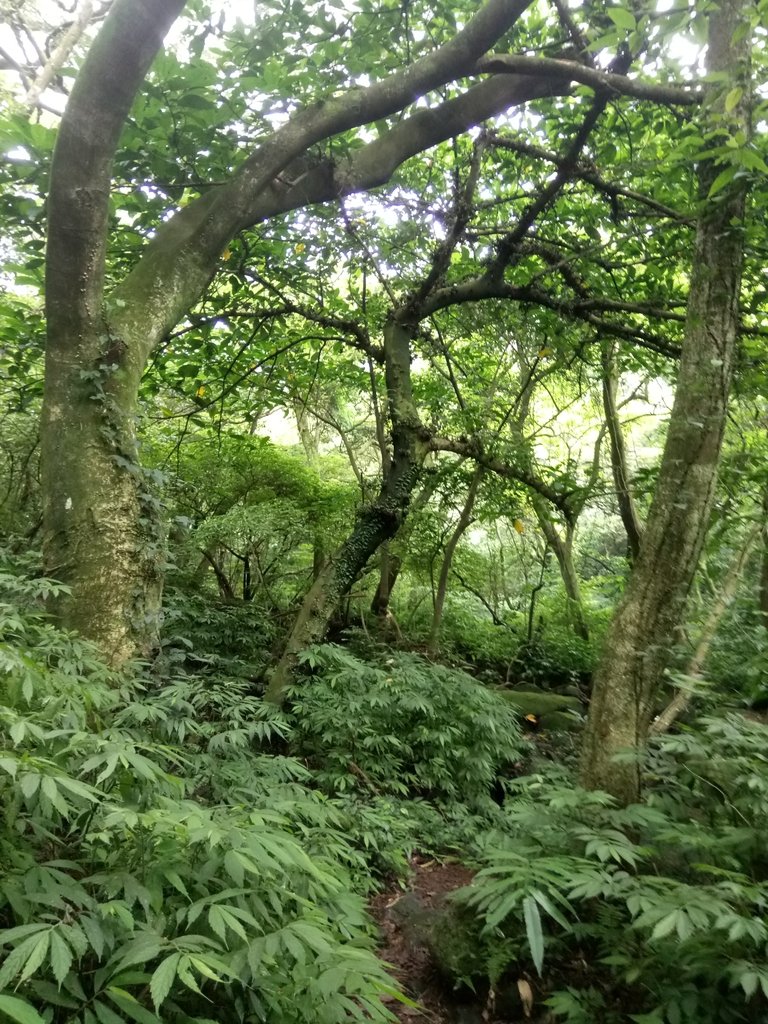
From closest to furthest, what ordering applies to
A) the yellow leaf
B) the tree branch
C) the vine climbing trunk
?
the yellow leaf
the vine climbing trunk
the tree branch

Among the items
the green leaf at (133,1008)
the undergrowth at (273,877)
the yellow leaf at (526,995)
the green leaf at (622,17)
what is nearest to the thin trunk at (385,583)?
the undergrowth at (273,877)

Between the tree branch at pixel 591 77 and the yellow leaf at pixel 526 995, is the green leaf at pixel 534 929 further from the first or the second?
the tree branch at pixel 591 77

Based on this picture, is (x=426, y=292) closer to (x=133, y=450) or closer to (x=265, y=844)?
(x=133, y=450)

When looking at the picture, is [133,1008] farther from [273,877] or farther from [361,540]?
[361,540]

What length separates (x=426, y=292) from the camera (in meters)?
6.01

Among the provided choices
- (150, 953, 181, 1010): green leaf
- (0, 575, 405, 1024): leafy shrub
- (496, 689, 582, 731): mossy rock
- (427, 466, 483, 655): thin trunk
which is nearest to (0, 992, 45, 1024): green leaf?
(0, 575, 405, 1024): leafy shrub

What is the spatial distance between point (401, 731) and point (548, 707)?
8.19 feet

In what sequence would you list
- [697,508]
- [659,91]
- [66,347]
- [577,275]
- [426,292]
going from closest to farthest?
[66,347] → [697,508] → [659,91] → [577,275] → [426,292]

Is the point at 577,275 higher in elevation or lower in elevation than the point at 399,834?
higher

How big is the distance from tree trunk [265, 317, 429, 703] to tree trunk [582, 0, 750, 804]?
267cm

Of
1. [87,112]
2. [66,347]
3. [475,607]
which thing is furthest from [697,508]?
[475,607]

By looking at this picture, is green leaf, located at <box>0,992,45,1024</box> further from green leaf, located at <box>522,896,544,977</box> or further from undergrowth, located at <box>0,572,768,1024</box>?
green leaf, located at <box>522,896,544,977</box>

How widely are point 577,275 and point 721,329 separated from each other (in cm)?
249

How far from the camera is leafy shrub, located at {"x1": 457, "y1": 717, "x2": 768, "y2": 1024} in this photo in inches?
77.9
